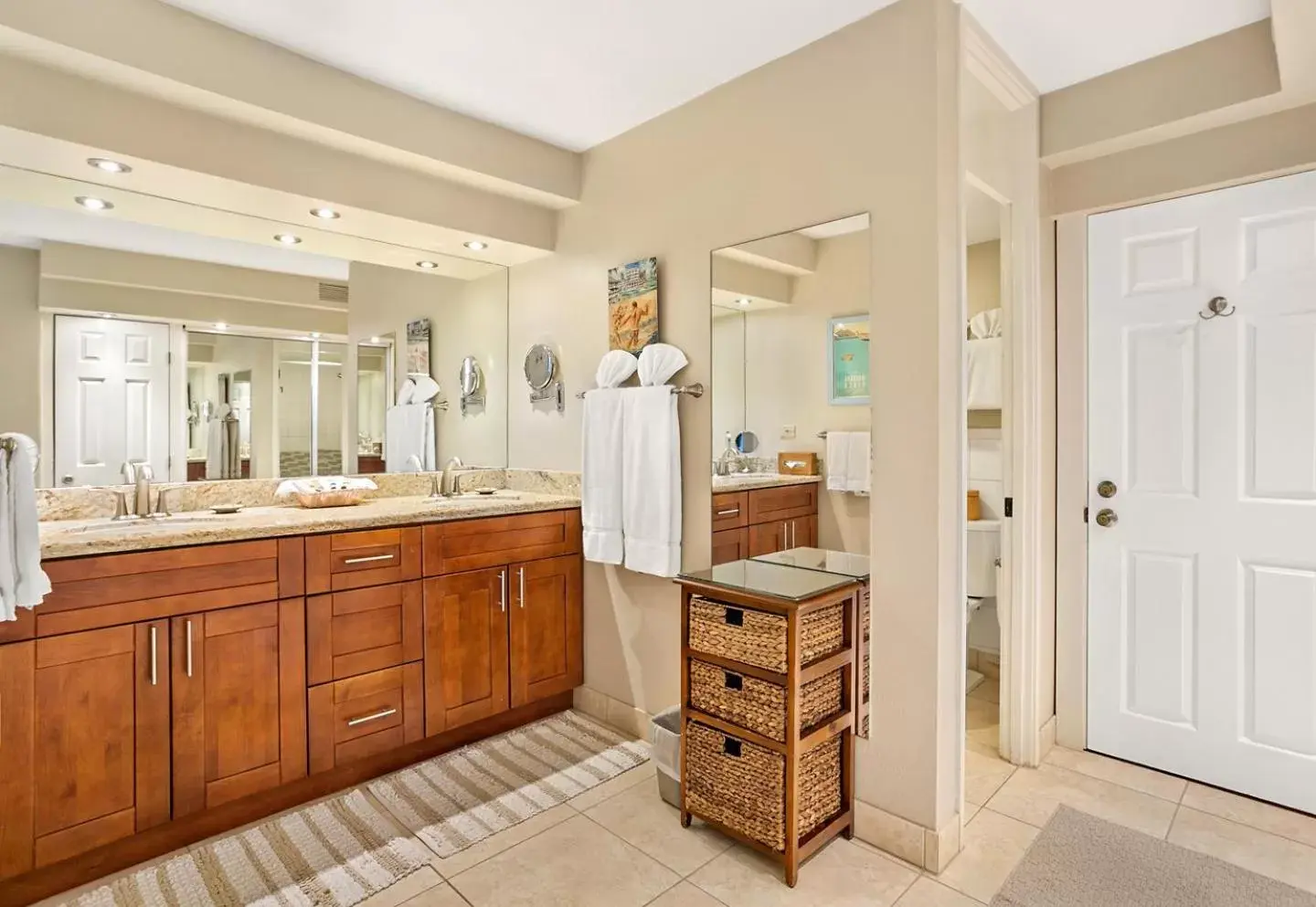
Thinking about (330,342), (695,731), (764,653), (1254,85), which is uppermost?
(1254,85)

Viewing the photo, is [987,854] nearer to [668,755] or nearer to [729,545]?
[668,755]

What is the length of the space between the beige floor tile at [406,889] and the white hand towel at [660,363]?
1779mm

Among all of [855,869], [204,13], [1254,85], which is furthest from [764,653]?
[204,13]

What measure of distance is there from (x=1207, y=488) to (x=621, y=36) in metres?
2.52

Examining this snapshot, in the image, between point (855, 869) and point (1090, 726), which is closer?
point (855, 869)

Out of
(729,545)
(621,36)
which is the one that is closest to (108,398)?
(621,36)

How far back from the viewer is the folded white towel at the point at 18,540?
1662 mm

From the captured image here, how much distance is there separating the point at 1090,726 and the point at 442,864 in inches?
94.7

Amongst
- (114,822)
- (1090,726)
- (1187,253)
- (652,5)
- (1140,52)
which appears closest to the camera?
(114,822)

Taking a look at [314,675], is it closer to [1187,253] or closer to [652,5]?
[652,5]

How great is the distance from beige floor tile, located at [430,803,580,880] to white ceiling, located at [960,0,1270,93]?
2799 millimetres

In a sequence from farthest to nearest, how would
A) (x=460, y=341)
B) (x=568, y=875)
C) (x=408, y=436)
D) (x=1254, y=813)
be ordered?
(x=460, y=341) → (x=408, y=436) → (x=1254, y=813) → (x=568, y=875)

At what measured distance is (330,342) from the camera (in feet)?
9.91

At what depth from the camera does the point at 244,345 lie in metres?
2.77
